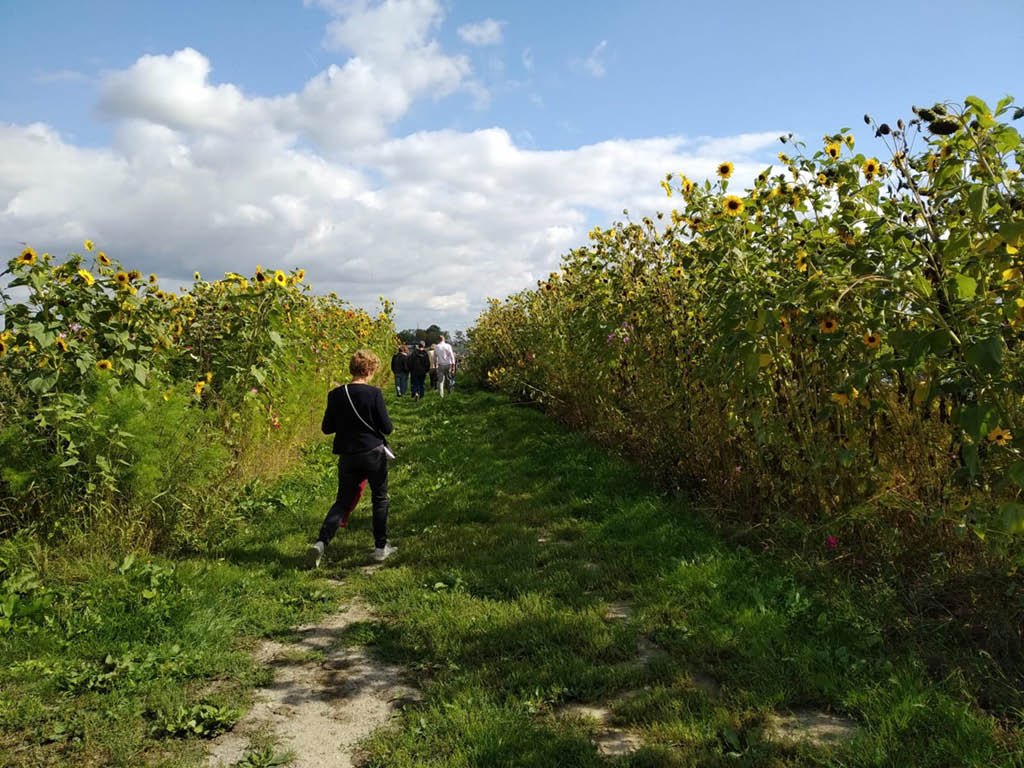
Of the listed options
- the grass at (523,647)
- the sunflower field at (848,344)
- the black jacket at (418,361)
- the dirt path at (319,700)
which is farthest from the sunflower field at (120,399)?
the black jacket at (418,361)

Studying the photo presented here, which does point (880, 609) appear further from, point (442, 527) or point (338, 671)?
point (442, 527)

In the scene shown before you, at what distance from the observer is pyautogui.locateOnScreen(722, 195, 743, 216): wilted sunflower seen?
4.27 m

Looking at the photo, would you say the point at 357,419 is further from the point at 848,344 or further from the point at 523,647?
the point at 848,344

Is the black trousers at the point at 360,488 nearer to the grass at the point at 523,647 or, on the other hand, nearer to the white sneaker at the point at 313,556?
the white sneaker at the point at 313,556

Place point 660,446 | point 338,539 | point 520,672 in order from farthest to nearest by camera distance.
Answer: point 660,446 → point 338,539 → point 520,672

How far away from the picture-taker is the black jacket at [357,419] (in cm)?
486

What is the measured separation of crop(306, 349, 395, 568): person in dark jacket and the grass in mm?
281

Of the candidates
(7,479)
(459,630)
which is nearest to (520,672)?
(459,630)

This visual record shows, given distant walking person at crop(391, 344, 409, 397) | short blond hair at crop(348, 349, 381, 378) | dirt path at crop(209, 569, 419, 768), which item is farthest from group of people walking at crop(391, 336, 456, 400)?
dirt path at crop(209, 569, 419, 768)

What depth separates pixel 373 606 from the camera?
3.98 m

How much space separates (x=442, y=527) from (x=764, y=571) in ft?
8.75

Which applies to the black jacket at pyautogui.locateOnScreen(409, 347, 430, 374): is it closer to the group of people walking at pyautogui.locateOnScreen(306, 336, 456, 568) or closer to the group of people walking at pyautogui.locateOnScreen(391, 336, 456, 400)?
the group of people walking at pyautogui.locateOnScreen(391, 336, 456, 400)

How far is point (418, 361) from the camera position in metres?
14.8

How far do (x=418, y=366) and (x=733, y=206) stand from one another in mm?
11206
